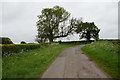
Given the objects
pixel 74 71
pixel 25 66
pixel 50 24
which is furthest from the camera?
pixel 50 24

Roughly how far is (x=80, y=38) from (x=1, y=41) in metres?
39.6

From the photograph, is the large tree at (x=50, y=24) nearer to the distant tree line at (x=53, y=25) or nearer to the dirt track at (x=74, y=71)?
the distant tree line at (x=53, y=25)

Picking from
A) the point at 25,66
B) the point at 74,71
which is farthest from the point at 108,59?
the point at 25,66

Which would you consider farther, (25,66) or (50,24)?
(50,24)

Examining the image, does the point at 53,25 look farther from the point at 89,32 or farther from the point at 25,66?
the point at 25,66

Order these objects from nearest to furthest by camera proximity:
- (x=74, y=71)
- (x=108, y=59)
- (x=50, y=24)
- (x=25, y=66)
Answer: (x=74, y=71) → (x=25, y=66) → (x=108, y=59) → (x=50, y=24)

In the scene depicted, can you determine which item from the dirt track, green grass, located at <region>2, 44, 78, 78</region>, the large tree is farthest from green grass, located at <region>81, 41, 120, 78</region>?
the large tree

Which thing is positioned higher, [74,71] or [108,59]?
Result: [108,59]

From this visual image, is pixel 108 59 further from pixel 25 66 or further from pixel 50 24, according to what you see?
pixel 50 24

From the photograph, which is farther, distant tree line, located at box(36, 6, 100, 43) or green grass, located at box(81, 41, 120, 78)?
distant tree line, located at box(36, 6, 100, 43)

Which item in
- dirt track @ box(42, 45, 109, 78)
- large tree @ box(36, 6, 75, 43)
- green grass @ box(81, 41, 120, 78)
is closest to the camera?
dirt track @ box(42, 45, 109, 78)

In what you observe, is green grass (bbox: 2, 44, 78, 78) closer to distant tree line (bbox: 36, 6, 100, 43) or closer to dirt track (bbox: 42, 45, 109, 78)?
dirt track (bbox: 42, 45, 109, 78)

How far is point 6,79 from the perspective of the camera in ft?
26.0

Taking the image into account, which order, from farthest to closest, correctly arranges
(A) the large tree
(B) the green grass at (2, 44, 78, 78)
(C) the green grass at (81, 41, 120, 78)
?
(A) the large tree → (C) the green grass at (81, 41, 120, 78) → (B) the green grass at (2, 44, 78, 78)
